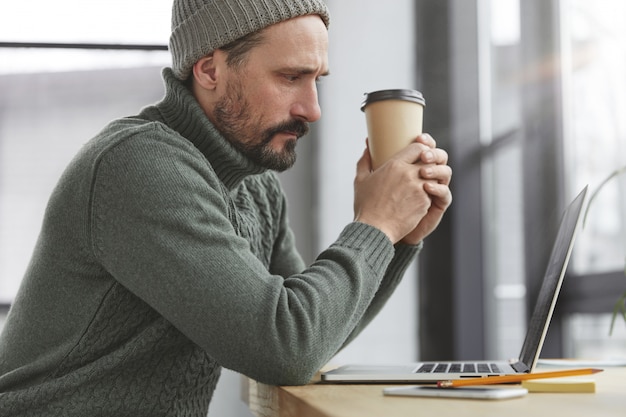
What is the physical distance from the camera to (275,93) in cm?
116

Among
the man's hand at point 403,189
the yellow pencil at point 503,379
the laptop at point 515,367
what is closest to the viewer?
the yellow pencil at point 503,379

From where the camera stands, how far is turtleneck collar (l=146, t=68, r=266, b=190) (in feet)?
3.80

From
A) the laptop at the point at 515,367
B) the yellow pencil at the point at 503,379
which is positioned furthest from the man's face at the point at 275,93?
the yellow pencil at the point at 503,379

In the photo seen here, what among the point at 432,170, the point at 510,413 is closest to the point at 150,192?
the point at 432,170

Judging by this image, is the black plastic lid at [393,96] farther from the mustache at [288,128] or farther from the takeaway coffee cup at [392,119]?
the mustache at [288,128]

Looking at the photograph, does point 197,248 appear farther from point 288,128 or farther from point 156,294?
point 288,128

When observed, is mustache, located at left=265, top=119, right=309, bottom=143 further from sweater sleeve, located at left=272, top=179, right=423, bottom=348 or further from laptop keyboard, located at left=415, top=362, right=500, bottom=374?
laptop keyboard, located at left=415, top=362, right=500, bottom=374

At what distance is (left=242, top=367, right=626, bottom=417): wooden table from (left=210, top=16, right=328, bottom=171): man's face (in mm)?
404

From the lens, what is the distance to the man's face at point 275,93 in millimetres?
1155

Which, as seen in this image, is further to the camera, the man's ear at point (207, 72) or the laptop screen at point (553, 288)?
the man's ear at point (207, 72)

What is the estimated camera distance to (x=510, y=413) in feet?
2.06

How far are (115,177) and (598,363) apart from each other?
800 millimetres

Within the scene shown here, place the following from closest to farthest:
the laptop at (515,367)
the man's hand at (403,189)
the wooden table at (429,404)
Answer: the wooden table at (429,404), the laptop at (515,367), the man's hand at (403,189)

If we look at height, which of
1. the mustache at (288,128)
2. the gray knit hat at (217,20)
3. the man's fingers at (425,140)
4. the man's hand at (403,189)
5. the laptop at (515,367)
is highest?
the gray knit hat at (217,20)
